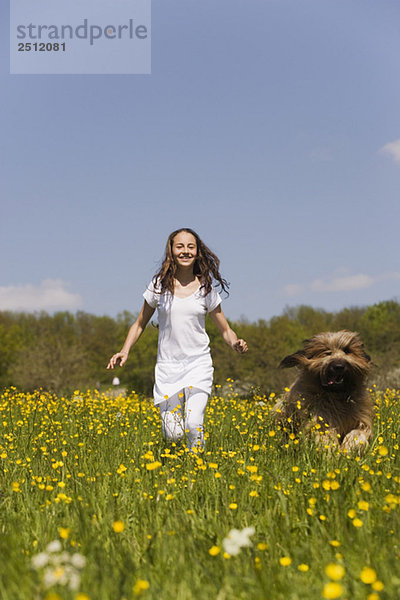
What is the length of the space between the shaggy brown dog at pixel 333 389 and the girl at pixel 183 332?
0.94 meters

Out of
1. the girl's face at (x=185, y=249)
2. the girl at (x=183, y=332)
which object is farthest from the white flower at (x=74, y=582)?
the girl's face at (x=185, y=249)

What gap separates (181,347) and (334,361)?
1.63 meters

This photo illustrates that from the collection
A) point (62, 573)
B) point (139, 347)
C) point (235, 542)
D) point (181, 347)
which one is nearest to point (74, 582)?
point (62, 573)

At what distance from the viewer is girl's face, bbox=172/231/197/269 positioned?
19.6ft

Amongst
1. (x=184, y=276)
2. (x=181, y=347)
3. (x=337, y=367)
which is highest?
(x=184, y=276)

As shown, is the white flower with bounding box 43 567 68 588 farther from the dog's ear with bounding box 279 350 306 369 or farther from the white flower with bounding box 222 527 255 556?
the dog's ear with bounding box 279 350 306 369

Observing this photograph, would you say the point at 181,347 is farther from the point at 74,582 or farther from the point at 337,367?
the point at 74,582

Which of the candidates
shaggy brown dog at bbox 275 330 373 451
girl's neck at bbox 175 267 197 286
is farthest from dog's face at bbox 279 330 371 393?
girl's neck at bbox 175 267 197 286

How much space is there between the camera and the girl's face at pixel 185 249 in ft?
19.6

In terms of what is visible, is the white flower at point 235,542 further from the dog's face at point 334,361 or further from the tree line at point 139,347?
the tree line at point 139,347

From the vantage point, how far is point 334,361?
592 cm

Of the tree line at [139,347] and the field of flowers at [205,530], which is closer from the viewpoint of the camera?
the field of flowers at [205,530]

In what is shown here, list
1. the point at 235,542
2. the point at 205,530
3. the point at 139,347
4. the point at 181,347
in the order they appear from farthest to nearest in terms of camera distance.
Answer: the point at 139,347 < the point at 181,347 < the point at 205,530 < the point at 235,542

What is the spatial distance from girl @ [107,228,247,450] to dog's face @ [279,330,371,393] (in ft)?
2.90
